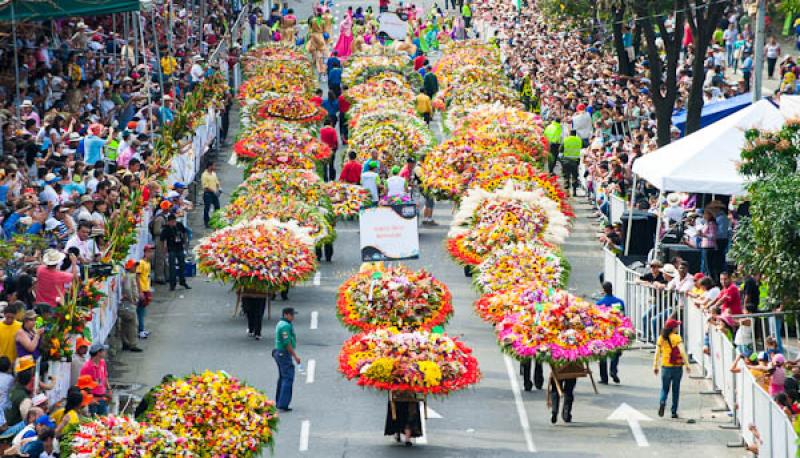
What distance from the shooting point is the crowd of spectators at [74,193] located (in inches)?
823

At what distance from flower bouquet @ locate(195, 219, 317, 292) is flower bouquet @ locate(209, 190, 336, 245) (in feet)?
4.46

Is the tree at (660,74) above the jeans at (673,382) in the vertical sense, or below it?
above

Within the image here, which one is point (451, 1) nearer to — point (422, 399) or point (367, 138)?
point (367, 138)

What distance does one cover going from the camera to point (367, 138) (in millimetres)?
38062

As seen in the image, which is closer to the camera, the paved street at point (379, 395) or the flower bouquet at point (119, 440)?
the flower bouquet at point (119, 440)

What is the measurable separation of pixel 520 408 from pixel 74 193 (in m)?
8.64

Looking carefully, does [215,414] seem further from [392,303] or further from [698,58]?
[698,58]

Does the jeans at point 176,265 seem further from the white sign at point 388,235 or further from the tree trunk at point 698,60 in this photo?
the tree trunk at point 698,60

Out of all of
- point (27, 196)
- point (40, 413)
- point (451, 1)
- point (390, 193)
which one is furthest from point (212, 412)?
point (451, 1)

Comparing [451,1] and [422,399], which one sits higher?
[451,1]

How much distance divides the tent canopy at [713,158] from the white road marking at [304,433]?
8.39 m

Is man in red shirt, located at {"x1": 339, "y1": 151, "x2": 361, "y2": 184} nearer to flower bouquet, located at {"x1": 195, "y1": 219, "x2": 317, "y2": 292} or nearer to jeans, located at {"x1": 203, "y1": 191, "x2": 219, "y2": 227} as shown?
jeans, located at {"x1": 203, "y1": 191, "x2": 219, "y2": 227}

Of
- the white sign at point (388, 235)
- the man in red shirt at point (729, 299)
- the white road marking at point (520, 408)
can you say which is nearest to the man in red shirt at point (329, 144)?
the white sign at point (388, 235)

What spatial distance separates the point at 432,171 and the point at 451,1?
41.2m
